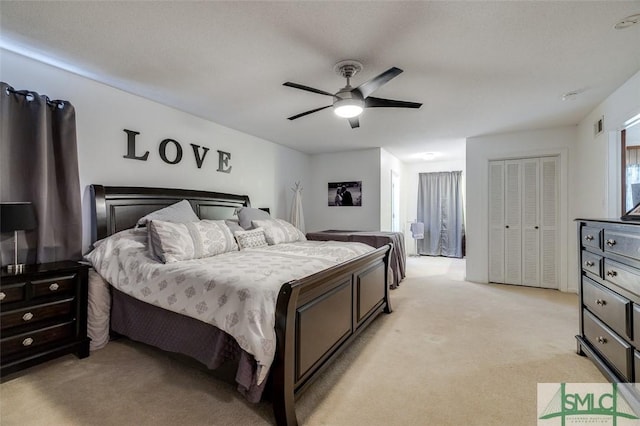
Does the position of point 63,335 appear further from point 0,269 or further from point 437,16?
point 437,16

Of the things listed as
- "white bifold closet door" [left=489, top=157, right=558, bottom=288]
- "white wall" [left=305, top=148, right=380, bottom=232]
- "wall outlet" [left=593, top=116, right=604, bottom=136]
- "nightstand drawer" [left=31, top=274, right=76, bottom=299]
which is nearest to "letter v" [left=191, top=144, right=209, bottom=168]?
"nightstand drawer" [left=31, top=274, right=76, bottom=299]

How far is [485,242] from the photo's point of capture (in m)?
4.73

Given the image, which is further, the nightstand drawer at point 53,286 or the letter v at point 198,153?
the letter v at point 198,153

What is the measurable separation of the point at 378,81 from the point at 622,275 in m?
2.03

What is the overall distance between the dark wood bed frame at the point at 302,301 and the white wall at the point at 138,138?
0.59 ft

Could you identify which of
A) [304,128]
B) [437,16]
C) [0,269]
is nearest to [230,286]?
[0,269]

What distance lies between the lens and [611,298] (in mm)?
1933

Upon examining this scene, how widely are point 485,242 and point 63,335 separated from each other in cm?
530

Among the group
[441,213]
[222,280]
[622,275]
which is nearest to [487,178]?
[441,213]

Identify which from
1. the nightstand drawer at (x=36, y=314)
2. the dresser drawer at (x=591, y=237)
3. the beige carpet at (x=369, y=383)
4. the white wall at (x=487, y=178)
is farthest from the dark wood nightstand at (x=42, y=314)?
the white wall at (x=487, y=178)

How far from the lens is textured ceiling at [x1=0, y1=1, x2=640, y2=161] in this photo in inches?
69.8

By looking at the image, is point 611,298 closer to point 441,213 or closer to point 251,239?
point 251,239

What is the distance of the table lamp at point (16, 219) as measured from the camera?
1990mm

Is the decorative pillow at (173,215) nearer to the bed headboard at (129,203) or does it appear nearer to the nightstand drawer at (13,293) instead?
the bed headboard at (129,203)
